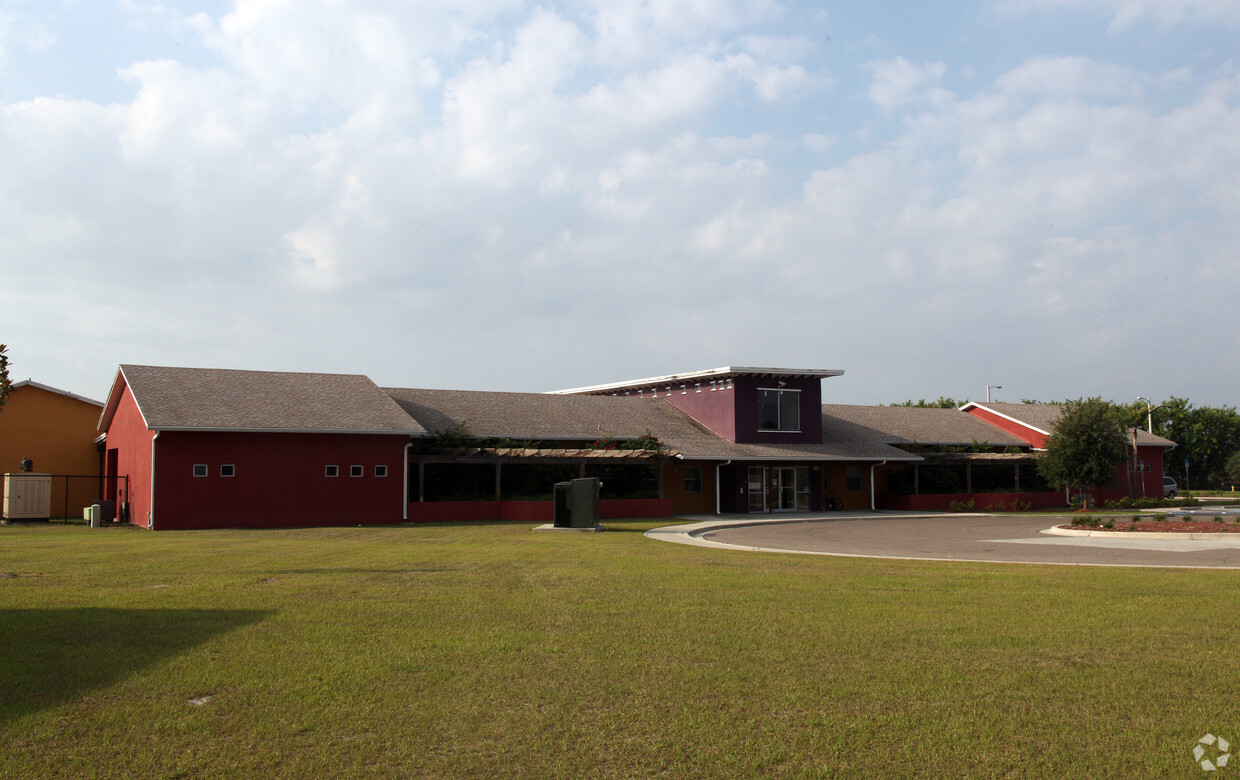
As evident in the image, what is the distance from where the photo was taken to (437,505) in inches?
1200

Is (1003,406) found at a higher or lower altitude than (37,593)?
higher

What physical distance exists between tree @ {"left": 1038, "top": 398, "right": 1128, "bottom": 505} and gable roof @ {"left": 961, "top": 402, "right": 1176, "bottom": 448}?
6.65m

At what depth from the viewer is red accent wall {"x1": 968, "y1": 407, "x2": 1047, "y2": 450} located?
44.8m

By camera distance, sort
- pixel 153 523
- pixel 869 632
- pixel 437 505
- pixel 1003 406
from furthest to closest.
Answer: pixel 1003 406 → pixel 437 505 → pixel 153 523 → pixel 869 632

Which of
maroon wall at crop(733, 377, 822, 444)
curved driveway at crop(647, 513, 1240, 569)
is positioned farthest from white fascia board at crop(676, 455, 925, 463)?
curved driveway at crop(647, 513, 1240, 569)

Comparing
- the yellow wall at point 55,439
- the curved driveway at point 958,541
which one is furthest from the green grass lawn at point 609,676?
the yellow wall at point 55,439

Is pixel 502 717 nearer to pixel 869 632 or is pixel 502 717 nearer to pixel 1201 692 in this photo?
pixel 869 632

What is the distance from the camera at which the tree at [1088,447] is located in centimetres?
3725

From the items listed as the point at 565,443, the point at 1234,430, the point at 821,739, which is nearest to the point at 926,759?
the point at 821,739

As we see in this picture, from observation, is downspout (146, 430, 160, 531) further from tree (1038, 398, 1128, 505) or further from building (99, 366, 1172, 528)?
tree (1038, 398, 1128, 505)

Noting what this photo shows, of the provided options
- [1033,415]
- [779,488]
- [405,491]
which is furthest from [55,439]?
[1033,415]

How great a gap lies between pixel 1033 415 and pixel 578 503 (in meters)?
32.7

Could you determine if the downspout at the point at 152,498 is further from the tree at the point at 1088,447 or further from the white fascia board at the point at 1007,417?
the white fascia board at the point at 1007,417

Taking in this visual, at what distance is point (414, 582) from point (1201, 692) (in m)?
8.92
